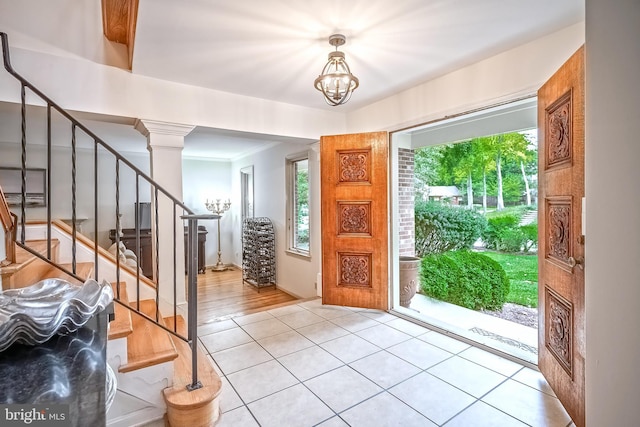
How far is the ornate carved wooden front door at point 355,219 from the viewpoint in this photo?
328 cm

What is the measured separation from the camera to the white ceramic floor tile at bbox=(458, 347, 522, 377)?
217 cm

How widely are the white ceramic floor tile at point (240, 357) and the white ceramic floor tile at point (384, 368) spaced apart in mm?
706

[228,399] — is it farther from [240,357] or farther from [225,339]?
[225,339]

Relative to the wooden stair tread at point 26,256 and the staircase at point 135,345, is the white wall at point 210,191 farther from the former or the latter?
the staircase at point 135,345

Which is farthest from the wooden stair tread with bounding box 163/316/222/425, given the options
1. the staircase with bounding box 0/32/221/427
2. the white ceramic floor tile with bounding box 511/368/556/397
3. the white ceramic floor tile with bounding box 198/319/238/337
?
the white ceramic floor tile with bounding box 511/368/556/397

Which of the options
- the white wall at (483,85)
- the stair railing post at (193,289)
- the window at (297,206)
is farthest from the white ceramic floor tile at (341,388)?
the window at (297,206)

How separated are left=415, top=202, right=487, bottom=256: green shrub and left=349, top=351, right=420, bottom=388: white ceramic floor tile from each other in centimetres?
328

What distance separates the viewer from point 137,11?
5.89ft

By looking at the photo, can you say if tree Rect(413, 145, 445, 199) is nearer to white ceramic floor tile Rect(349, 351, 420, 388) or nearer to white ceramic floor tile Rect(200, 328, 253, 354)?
white ceramic floor tile Rect(349, 351, 420, 388)

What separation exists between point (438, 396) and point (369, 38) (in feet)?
7.73

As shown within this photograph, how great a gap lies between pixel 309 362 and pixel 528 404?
1377 mm

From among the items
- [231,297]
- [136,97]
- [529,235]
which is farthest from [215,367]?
[529,235]

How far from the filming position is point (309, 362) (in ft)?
7.52

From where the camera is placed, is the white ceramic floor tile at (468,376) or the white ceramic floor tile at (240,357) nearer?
the white ceramic floor tile at (468,376)
